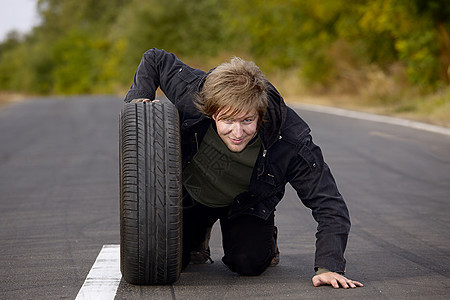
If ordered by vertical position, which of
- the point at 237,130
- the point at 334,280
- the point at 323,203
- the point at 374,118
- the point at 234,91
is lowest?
the point at 374,118

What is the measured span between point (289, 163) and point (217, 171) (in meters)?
0.40

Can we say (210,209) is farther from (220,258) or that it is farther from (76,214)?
(76,214)

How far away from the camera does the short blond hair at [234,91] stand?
12.9 ft

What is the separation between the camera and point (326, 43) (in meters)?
25.0

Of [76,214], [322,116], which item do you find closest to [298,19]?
[322,116]

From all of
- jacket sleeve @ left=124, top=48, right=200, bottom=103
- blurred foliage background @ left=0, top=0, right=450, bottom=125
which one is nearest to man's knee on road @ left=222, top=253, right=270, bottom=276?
jacket sleeve @ left=124, top=48, right=200, bottom=103

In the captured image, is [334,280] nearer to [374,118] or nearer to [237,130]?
[237,130]

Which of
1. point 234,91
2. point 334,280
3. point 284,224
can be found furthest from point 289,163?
point 284,224

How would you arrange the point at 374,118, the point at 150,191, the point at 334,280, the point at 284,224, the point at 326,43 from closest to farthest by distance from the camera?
1. the point at 150,191
2. the point at 334,280
3. the point at 284,224
4. the point at 374,118
5. the point at 326,43

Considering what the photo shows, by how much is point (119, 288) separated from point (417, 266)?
1.83 metres

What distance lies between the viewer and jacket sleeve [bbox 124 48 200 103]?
445 centimetres

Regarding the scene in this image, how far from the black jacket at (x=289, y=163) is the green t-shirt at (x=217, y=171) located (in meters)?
0.04

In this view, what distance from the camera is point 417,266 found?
15.5 feet

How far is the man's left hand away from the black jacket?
0.13ft
